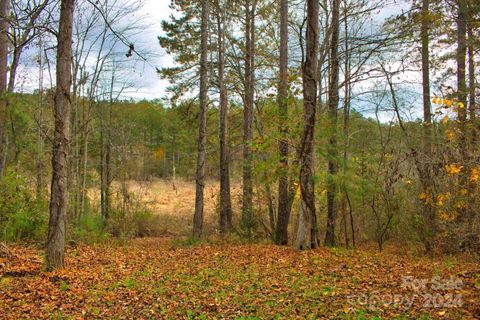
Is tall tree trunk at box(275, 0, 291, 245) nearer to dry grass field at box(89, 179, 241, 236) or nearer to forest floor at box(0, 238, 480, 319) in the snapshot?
dry grass field at box(89, 179, 241, 236)

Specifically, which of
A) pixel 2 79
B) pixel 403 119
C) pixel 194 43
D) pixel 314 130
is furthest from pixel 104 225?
pixel 403 119

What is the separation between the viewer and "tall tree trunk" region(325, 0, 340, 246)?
900 centimetres

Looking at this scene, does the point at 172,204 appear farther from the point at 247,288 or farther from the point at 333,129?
the point at 247,288

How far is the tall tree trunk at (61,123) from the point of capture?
20.9ft

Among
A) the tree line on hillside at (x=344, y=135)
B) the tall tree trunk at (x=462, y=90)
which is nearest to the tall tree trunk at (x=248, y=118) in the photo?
the tree line on hillside at (x=344, y=135)

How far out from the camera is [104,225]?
13.8 metres

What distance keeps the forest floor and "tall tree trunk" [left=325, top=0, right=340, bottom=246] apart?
2.18 m

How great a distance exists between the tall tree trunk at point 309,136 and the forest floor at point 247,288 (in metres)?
0.50

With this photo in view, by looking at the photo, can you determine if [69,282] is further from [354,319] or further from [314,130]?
[314,130]

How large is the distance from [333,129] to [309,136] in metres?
1.28

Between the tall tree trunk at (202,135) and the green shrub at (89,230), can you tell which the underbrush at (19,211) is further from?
the tall tree trunk at (202,135)

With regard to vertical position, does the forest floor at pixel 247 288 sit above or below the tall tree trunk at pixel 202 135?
below

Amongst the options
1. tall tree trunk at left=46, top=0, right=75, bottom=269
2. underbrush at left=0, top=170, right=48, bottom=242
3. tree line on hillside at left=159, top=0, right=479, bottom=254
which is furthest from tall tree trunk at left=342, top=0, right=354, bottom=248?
underbrush at left=0, top=170, right=48, bottom=242

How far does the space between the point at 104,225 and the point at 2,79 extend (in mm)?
6173
